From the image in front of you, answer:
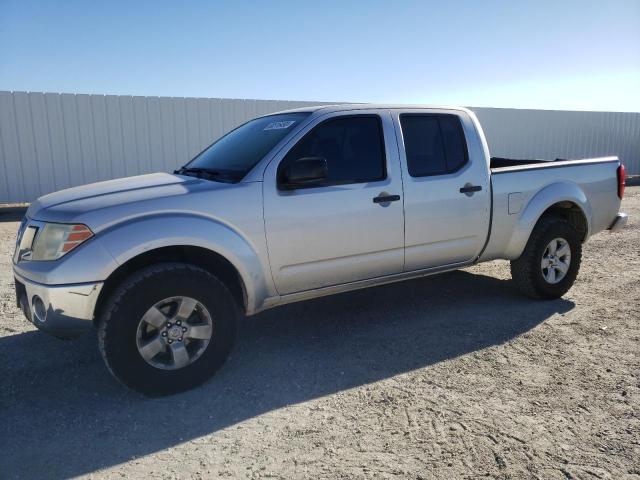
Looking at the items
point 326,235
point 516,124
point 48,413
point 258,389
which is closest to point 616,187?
point 326,235

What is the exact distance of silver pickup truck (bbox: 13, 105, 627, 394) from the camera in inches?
121

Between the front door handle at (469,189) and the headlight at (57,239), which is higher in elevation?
the front door handle at (469,189)

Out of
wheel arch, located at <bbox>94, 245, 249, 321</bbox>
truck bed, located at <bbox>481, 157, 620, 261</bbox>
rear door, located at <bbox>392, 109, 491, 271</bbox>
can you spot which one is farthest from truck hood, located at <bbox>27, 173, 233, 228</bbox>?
truck bed, located at <bbox>481, 157, 620, 261</bbox>

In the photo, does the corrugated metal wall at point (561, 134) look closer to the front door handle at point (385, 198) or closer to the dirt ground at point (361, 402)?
the dirt ground at point (361, 402)

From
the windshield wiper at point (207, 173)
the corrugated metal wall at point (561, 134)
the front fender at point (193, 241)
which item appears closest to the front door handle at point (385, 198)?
the front fender at point (193, 241)

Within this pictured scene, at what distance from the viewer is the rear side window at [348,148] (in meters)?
3.81

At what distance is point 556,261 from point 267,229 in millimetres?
3172

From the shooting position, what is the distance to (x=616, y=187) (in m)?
5.36

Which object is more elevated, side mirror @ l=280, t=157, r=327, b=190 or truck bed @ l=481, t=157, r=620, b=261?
side mirror @ l=280, t=157, r=327, b=190

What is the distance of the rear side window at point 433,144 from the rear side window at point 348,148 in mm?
301

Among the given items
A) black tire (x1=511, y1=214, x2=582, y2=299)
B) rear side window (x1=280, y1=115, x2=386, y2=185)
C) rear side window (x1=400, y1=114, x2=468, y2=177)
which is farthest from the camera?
black tire (x1=511, y1=214, x2=582, y2=299)

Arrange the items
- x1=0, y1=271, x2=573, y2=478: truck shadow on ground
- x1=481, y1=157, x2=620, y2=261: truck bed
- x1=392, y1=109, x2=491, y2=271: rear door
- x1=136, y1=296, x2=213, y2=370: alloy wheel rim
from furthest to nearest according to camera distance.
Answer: x1=481, y1=157, x2=620, y2=261: truck bed < x1=392, y1=109, x2=491, y2=271: rear door < x1=136, y1=296, x2=213, y2=370: alloy wheel rim < x1=0, y1=271, x2=573, y2=478: truck shadow on ground

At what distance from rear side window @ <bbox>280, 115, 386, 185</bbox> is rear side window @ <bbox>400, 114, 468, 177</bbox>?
30 cm

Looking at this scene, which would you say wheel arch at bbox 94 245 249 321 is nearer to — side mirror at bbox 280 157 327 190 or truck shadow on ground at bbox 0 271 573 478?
truck shadow on ground at bbox 0 271 573 478
